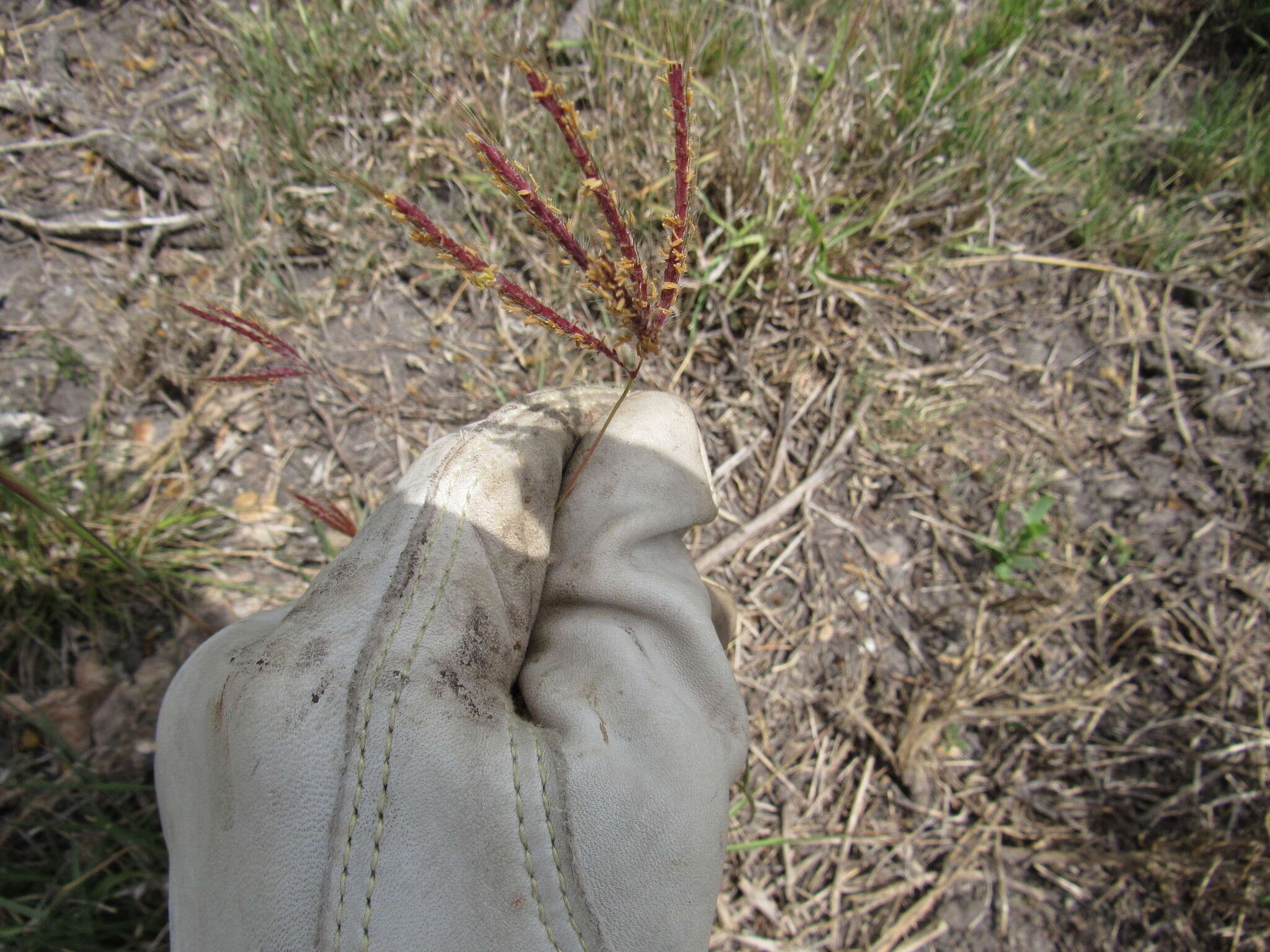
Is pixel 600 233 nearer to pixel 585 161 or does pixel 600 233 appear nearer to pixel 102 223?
pixel 585 161

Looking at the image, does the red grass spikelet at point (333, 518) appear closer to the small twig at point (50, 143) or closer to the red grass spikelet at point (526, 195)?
the red grass spikelet at point (526, 195)

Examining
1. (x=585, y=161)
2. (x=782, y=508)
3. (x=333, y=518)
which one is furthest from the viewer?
(x=782, y=508)

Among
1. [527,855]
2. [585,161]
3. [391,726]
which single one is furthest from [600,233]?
[527,855]

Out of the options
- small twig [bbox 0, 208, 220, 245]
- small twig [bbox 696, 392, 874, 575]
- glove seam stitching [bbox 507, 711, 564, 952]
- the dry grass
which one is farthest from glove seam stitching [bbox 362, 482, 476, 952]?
small twig [bbox 0, 208, 220, 245]

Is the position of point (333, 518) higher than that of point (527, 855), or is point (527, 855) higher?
point (333, 518)

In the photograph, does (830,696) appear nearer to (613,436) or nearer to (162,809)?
(613,436)

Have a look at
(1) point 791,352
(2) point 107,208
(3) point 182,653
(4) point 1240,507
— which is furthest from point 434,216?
(4) point 1240,507

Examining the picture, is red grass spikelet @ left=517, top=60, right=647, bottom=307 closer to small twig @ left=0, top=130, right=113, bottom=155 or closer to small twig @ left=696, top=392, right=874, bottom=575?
small twig @ left=696, top=392, right=874, bottom=575
